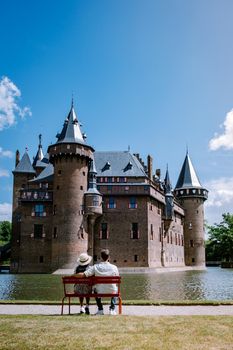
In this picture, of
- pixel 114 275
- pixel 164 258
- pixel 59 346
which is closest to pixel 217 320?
pixel 114 275

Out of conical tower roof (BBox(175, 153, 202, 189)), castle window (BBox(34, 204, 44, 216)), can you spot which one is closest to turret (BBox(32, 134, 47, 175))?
castle window (BBox(34, 204, 44, 216))

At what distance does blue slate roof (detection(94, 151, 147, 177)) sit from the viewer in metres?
49.2

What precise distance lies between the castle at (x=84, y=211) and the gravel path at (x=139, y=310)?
31995 mm

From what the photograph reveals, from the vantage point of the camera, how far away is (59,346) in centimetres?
582

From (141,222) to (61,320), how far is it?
39673mm

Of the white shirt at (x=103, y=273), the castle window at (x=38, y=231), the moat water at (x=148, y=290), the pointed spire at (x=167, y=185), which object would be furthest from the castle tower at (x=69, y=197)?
the white shirt at (x=103, y=273)

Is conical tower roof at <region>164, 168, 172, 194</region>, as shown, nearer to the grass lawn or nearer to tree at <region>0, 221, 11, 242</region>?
the grass lawn

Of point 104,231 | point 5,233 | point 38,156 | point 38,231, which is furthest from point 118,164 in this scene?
point 5,233

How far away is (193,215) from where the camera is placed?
67812 millimetres

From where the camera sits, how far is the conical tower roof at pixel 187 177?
6750 centimetres

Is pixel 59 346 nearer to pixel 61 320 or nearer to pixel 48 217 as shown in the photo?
pixel 61 320

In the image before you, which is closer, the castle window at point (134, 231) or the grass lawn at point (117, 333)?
the grass lawn at point (117, 333)

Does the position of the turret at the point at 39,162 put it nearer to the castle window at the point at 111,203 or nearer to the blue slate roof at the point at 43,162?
the blue slate roof at the point at 43,162

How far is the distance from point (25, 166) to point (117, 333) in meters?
50.1
